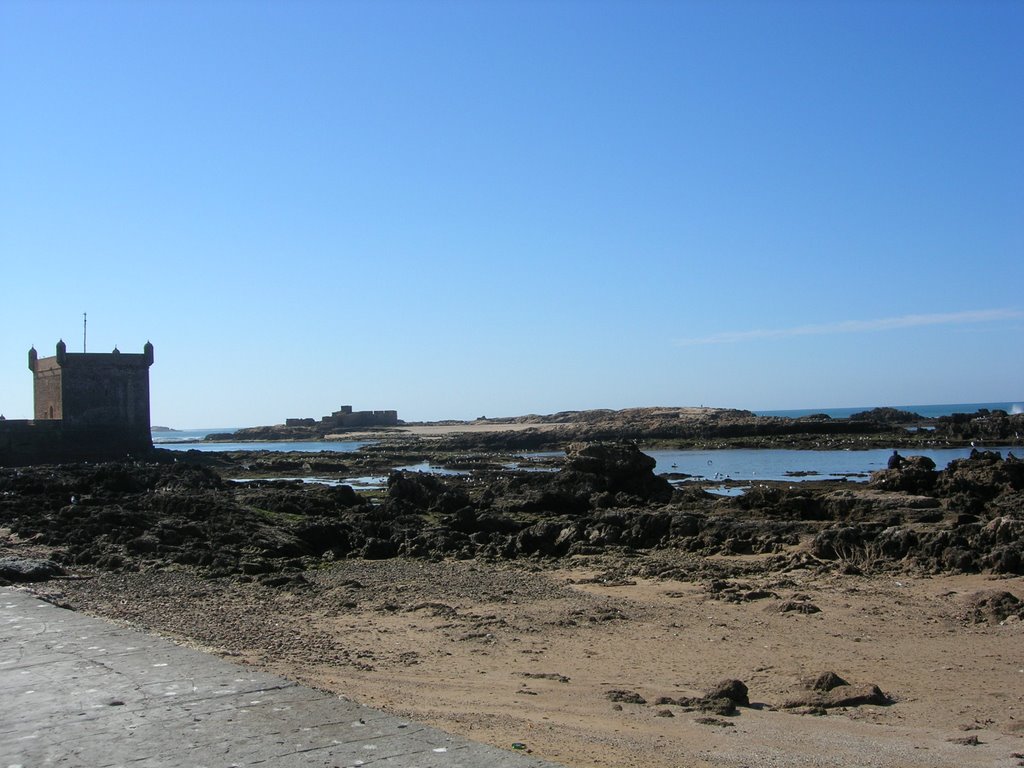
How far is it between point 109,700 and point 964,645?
820 centimetres

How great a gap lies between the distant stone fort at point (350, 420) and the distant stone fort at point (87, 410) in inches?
2231

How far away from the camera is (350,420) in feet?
380

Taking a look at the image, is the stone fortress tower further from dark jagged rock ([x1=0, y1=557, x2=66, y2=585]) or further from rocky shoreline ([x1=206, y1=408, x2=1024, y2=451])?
dark jagged rock ([x1=0, y1=557, x2=66, y2=585])

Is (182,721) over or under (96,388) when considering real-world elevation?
under

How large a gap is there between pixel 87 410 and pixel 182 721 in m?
50.0

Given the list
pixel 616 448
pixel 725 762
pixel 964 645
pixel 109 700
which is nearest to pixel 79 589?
pixel 109 700

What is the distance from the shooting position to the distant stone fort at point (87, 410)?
48469mm

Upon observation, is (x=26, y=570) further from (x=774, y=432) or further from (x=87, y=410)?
(x=774, y=432)

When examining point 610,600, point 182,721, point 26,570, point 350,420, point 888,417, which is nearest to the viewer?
point 182,721

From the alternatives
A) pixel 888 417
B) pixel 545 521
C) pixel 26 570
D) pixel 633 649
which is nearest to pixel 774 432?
pixel 888 417

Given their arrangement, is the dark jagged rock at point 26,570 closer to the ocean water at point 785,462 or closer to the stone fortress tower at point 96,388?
the ocean water at point 785,462

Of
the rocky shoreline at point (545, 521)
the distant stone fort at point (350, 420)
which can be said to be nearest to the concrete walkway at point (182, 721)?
the rocky shoreline at point (545, 521)

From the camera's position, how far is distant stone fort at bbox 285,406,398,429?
371 ft

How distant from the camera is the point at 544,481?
92.2ft
